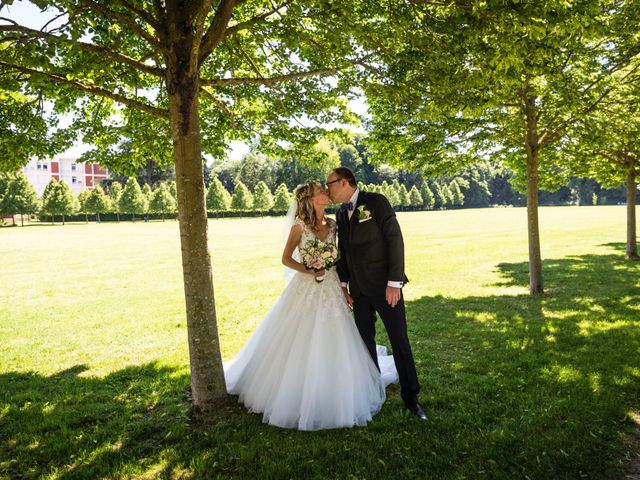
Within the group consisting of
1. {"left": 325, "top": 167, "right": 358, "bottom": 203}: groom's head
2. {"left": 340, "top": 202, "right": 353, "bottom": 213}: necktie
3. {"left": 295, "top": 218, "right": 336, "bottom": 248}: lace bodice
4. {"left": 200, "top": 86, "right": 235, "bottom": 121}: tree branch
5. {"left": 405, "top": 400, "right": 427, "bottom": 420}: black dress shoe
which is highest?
{"left": 200, "top": 86, "right": 235, "bottom": 121}: tree branch

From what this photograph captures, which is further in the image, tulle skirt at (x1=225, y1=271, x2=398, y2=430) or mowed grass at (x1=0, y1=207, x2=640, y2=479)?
tulle skirt at (x1=225, y1=271, x2=398, y2=430)

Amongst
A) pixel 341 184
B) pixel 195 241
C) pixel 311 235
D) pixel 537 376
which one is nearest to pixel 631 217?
pixel 537 376

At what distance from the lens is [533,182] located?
11.4 meters

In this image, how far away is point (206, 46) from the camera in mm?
5156

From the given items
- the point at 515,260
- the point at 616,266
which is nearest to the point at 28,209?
the point at 515,260

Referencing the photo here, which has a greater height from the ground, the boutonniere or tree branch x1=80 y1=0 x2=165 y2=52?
tree branch x1=80 y1=0 x2=165 y2=52

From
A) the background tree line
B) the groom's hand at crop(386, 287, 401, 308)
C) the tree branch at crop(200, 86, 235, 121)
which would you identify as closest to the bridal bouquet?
the groom's hand at crop(386, 287, 401, 308)

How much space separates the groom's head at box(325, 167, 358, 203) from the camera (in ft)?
17.1

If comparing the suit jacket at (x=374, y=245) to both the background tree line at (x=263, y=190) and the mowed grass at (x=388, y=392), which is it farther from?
the background tree line at (x=263, y=190)

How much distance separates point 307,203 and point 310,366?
1.95 meters

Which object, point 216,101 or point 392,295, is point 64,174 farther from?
point 392,295

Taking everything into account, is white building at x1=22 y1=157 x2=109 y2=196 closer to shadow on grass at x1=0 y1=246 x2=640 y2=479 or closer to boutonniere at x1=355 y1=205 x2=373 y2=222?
shadow on grass at x1=0 y1=246 x2=640 y2=479

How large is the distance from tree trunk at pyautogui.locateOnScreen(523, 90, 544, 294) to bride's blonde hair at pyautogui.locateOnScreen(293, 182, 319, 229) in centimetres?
761

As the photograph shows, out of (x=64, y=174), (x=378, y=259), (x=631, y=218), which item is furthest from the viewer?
(x=64, y=174)
